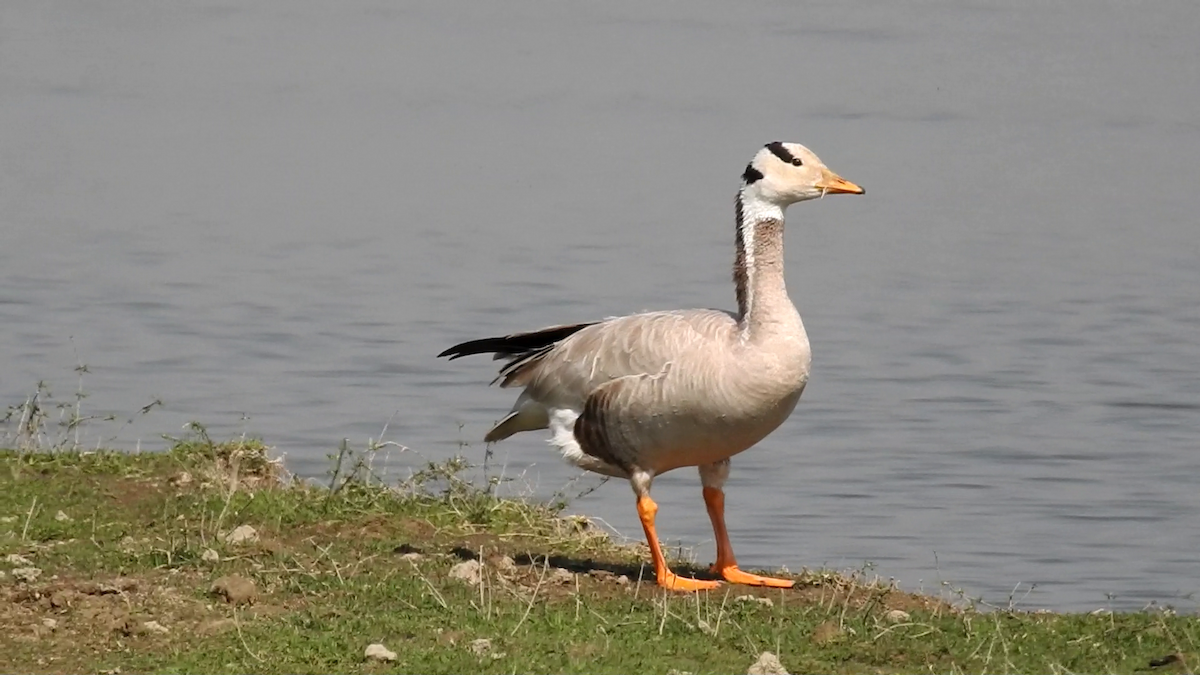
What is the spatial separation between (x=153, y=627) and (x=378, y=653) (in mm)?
909

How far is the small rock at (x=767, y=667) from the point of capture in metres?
6.41

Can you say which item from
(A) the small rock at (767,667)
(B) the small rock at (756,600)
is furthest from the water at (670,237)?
(A) the small rock at (767,667)

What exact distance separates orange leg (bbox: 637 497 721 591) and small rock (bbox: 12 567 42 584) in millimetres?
2638

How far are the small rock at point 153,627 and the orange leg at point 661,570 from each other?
2.33m

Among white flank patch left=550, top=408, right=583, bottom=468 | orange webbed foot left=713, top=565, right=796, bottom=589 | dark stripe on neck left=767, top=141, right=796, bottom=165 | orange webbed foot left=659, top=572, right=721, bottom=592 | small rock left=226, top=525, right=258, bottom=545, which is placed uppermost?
dark stripe on neck left=767, top=141, right=796, bottom=165

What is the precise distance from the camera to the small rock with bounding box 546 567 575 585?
7977 millimetres

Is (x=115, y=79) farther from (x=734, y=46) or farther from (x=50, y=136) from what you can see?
(x=734, y=46)

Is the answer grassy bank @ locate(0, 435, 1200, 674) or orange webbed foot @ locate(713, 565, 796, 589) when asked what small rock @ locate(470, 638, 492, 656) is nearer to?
grassy bank @ locate(0, 435, 1200, 674)

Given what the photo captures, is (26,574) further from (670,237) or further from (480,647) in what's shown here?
(670,237)

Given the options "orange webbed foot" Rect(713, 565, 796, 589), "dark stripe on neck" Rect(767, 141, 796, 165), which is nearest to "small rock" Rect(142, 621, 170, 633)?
"orange webbed foot" Rect(713, 565, 796, 589)

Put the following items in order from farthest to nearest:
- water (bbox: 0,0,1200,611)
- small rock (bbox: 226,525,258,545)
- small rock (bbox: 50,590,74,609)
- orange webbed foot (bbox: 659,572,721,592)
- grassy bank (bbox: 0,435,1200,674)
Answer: water (bbox: 0,0,1200,611) → orange webbed foot (bbox: 659,572,721,592) → small rock (bbox: 226,525,258,545) → small rock (bbox: 50,590,74,609) → grassy bank (bbox: 0,435,1200,674)

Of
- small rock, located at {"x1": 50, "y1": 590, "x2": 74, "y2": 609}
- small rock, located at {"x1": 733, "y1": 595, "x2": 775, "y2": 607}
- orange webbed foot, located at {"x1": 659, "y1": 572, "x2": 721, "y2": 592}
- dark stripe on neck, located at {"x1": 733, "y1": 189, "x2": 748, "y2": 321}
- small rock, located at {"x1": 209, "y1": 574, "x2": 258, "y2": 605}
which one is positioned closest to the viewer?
small rock, located at {"x1": 50, "y1": 590, "x2": 74, "y2": 609}

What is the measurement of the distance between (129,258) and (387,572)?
9.11 metres

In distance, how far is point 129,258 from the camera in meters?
16.3
